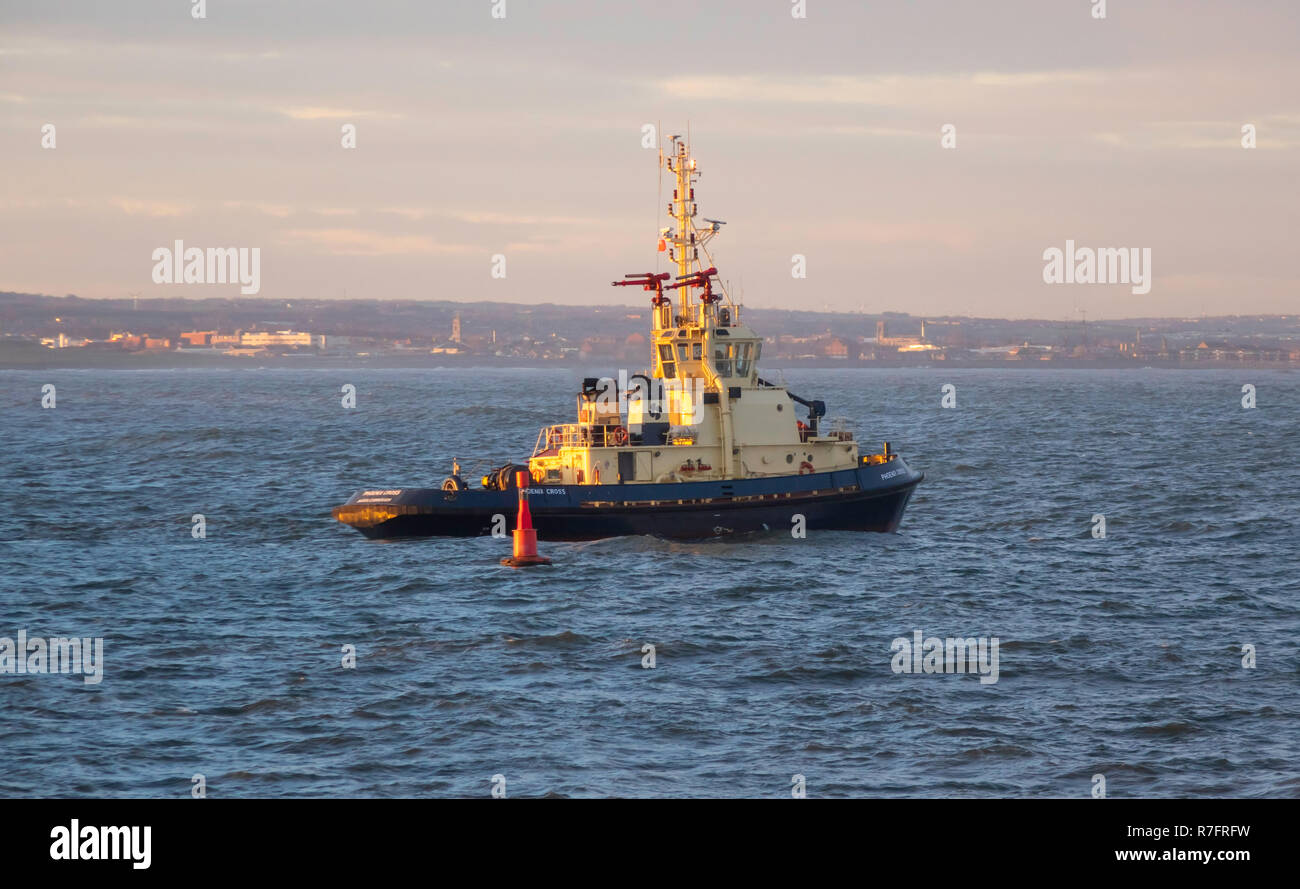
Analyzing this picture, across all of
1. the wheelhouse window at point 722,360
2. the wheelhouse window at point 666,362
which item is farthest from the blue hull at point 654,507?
the wheelhouse window at point 666,362

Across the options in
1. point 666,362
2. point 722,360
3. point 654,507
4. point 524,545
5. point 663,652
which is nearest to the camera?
point 663,652

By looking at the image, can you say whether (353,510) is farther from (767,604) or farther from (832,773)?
(832,773)

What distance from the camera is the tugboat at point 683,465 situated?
40469 millimetres

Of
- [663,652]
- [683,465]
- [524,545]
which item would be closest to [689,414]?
[683,465]

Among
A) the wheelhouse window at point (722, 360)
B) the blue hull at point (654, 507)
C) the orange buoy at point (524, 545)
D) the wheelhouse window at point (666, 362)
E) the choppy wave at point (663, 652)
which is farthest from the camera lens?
the wheelhouse window at point (666, 362)

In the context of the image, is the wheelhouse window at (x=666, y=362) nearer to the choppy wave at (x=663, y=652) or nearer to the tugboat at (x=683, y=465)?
the tugboat at (x=683, y=465)

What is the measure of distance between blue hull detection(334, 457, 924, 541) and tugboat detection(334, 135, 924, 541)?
31 millimetres

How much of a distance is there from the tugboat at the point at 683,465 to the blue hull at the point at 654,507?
3 cm

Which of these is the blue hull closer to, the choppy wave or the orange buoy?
the choppy wave

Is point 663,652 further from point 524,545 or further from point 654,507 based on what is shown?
point 654,507

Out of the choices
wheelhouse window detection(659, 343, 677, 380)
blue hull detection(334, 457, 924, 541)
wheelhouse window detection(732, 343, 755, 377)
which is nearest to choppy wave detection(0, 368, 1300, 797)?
blue hull detection(334, 457, 924, 541)

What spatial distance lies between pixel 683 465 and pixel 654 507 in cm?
177

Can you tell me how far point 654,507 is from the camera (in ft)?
132
